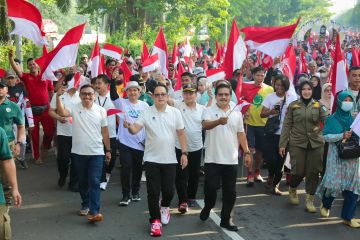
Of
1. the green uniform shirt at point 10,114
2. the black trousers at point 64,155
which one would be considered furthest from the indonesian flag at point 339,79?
the green uniform shirt at point 10,114

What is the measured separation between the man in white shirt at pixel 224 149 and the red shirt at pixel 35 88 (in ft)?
15.7

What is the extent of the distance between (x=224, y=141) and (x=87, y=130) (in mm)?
1714

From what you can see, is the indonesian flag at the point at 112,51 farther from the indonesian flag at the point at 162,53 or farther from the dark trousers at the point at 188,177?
the dark trousers at the point at 188,177

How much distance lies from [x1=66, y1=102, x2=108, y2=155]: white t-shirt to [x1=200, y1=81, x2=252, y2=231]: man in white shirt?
4.46ft

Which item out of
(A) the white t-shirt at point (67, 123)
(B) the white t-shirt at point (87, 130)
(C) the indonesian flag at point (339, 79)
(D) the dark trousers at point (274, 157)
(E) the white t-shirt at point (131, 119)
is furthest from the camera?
(A) the white t-shirt at point (67, 123)

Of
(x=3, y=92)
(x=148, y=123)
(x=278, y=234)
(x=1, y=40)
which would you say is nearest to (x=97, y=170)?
(x=148, y=123)

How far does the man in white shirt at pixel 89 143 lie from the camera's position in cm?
662

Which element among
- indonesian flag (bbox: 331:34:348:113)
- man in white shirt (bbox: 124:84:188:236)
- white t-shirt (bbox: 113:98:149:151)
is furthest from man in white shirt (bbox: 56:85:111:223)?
indonesian flag (bbox: 331:34:348:113)

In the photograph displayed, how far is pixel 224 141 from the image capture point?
6316mm

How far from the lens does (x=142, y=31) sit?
111 feet

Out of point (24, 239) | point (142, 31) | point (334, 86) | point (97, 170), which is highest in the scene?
point (142, 31)

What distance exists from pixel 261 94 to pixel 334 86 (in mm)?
1328

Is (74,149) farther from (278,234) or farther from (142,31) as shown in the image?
(142,31)

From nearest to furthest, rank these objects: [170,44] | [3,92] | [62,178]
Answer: [3,92] < [62,178] < [170,44]
